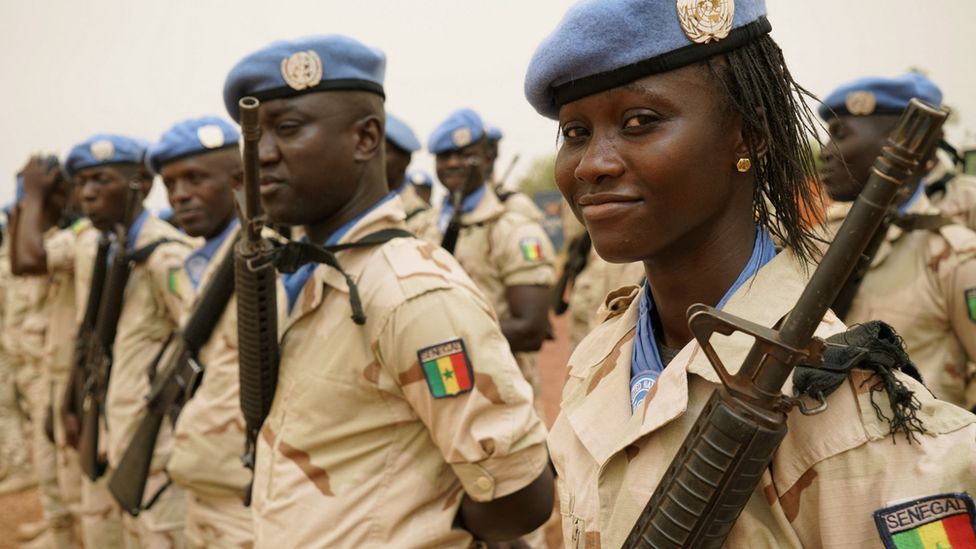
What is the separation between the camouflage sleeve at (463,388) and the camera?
2.00 meters

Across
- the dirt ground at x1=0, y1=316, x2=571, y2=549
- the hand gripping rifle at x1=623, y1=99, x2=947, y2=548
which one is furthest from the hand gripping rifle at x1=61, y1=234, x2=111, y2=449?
the hand gripping rifle at x1=623, y1=99, x2=947, y2=548

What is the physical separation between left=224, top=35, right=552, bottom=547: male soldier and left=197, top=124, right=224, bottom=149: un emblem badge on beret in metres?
1.53

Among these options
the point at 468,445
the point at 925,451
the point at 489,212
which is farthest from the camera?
the point at 489,212

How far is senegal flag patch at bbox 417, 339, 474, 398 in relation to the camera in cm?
199

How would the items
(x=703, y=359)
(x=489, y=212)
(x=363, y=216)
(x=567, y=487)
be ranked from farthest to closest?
(x=489, y=212)
(x=363, y=216)
(x=567, y=487)
(x=703, y=359)

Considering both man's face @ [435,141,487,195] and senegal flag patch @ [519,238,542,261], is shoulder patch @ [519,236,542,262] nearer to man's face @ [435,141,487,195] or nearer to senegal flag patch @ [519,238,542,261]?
senegal flag patch @ [519,238,542,261]

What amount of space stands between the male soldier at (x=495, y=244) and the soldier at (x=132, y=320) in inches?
58.1

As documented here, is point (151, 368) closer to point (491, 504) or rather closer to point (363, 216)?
point (363, 216)

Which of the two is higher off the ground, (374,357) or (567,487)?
(567,487)

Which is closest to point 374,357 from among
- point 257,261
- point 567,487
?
point 257,261

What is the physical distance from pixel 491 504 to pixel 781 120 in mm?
1278

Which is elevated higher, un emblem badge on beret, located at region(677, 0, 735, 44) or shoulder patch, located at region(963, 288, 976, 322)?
un emblem badge on beret, located at region(677, 0, 735, 44)

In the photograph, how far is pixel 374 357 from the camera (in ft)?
6.81

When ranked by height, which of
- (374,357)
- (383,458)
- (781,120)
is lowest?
(383,458)
